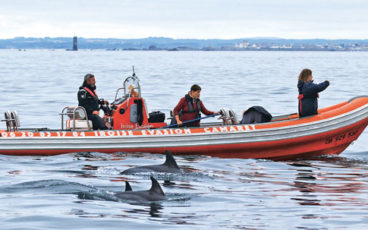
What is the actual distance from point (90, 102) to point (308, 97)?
15.6 feet

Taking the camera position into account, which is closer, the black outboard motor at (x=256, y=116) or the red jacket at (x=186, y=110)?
the red jacket at (x=186, y=110)

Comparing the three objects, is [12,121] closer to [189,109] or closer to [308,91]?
[189,109]

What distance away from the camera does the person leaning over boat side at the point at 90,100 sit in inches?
565

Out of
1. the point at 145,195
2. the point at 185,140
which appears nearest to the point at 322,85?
the point at 185,140

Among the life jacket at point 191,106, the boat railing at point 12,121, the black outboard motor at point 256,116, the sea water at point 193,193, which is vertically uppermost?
the life jacket at point 191,106

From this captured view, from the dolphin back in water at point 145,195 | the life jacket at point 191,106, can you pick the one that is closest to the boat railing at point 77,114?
the life jacket at point 191,106

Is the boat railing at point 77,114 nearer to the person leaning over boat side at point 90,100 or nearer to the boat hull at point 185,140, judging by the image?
the person leaning over boat side at point 90,100

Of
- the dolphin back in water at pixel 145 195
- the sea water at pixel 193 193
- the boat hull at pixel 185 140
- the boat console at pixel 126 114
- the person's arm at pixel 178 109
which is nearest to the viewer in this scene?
the sea water at pixel 193 193

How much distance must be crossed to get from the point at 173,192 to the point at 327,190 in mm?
2645

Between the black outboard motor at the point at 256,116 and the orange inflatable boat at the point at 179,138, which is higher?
the black outboard motor at the point at 256,116

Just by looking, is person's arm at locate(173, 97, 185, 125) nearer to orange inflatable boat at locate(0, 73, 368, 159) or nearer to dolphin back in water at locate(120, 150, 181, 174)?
orange inflatable boat at locate(0, 73, 368, 159)

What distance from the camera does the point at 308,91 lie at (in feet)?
47.4

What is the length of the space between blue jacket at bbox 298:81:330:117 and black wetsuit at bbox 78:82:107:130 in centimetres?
441

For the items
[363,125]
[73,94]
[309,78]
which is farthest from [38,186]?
[73,94]
